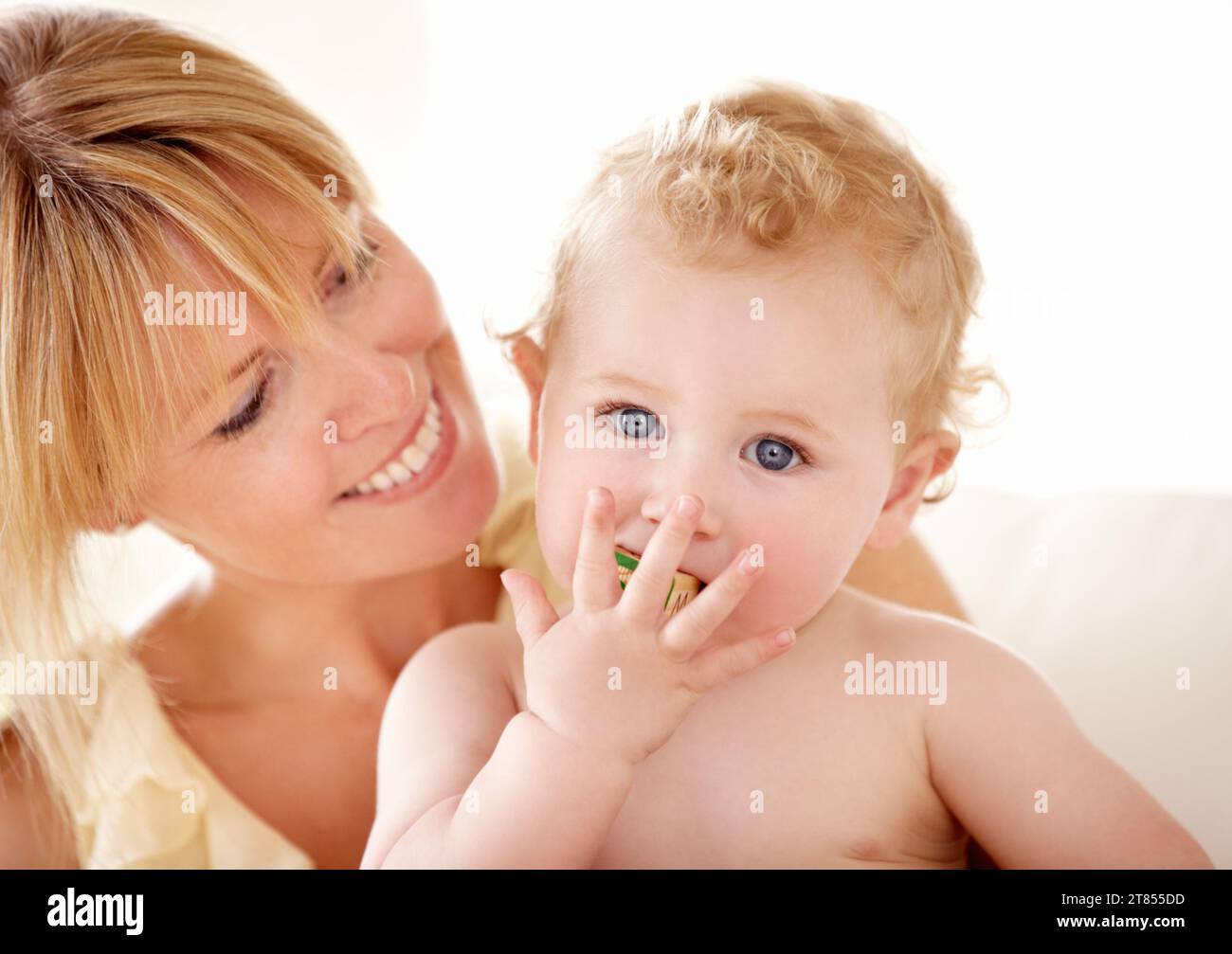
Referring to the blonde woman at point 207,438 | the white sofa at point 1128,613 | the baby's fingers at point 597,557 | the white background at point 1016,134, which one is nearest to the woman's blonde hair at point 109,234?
the blonde woman at point 207,438

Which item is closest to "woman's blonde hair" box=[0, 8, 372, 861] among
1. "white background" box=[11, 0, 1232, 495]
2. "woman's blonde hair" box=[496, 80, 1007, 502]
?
"woman's blonde hair" box=[496, 80, 1007, 502]

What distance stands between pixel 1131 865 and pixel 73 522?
3.63 feet

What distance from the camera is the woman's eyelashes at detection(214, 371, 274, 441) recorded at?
121 cm

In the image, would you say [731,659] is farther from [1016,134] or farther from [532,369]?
[1016,134]

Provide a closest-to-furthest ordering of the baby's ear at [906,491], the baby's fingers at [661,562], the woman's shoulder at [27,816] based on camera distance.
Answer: the baby's fingers at [661,562] < the baby's ear at [906,491] < the woman's shoulder at [27,816]

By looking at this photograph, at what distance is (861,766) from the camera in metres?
1.11

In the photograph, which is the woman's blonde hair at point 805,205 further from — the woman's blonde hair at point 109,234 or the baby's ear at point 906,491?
the woman's blonde hair at point 109,234

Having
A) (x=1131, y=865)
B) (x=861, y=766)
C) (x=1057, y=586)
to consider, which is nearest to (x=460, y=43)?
(x=1057, y=586)

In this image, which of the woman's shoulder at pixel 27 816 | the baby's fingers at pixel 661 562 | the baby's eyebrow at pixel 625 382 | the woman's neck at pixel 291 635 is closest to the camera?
the baby's fingers at pixel 661 562

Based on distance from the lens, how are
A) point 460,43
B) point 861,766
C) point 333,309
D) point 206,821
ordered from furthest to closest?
point 460,43, point 206,821, point 333,309, point 861,766

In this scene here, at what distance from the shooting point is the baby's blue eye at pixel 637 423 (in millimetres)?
1019

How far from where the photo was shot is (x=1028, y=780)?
107 centimetres
